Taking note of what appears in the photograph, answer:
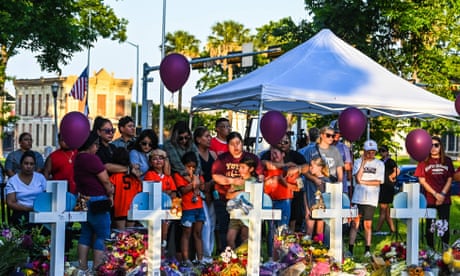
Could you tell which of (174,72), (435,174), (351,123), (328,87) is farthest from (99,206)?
(435,174)

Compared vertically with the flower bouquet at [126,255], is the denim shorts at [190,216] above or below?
above

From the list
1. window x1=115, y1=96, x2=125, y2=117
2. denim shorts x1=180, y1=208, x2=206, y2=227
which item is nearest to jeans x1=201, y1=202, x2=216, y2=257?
denim shorts x1=180, y1=208, x2=206, y2=227

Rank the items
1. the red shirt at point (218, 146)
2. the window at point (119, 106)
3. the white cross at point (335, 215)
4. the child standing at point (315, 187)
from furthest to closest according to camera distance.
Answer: the window at point (119, 106) → the red shirt at point (218, 146) → the child standing at point (315, 187) → the white cross at point (335, 215)

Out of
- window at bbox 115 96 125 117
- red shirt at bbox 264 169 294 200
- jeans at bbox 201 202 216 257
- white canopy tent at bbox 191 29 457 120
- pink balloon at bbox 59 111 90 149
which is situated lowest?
jeans at bbox 201 202 216 257

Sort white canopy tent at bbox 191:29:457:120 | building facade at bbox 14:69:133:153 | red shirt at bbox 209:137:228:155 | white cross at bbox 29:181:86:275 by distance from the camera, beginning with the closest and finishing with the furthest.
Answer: white cross at bbox 29:181:86:275, red shirt at bbox 209:137:228:155, white canopy tent at bbox 191:29:457:120, building facade at bbox 14:69:133:153

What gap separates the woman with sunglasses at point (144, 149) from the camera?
8.80 meters

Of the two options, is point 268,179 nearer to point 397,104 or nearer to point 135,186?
point 135,186

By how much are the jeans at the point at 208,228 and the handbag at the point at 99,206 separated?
5.69 feet

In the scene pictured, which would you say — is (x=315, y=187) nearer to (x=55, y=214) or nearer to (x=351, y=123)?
(x=351, y=123)

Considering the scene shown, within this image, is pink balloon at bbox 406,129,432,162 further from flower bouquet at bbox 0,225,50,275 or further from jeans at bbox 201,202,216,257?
flower bouquet at bbox 0,225,50,275

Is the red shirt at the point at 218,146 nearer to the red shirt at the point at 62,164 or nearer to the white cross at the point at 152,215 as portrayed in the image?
the red shirt at the point at 62,164

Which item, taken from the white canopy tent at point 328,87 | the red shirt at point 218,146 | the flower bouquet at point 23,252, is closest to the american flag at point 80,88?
the white canopy tent at point 328,87

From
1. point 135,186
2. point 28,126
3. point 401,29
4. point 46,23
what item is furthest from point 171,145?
point 28,126

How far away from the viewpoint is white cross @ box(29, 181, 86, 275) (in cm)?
619
